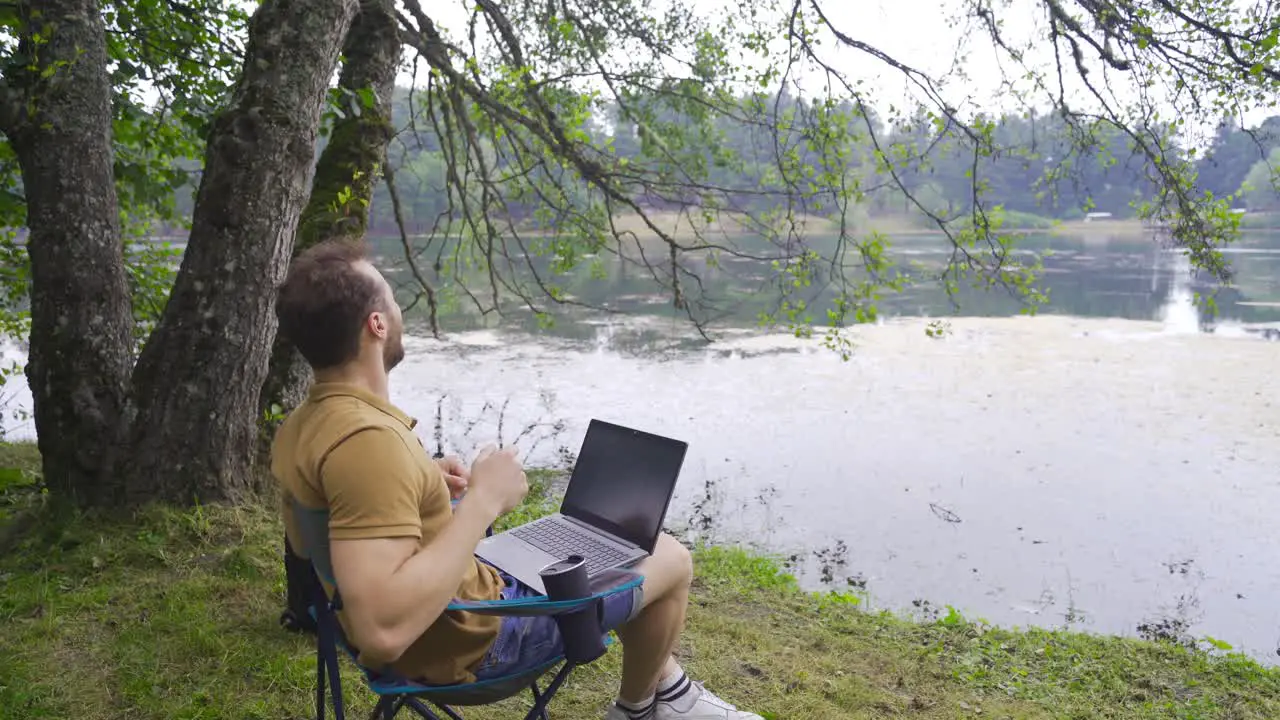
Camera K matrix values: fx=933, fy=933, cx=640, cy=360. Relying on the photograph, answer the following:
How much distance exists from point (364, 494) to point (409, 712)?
147 centimetres

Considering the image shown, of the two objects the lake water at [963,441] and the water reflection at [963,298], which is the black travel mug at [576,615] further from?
the water reflection at [963,298]

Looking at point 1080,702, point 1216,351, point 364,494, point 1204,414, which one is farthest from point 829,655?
point 1216,351

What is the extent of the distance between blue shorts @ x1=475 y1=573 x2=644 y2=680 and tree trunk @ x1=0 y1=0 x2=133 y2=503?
245cm

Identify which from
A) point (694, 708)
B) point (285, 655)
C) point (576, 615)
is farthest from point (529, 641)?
point (285, 655)

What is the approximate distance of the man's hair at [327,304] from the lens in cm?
165

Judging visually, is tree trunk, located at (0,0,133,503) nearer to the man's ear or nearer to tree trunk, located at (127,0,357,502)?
tree trunk, located at (127,0,357,502)

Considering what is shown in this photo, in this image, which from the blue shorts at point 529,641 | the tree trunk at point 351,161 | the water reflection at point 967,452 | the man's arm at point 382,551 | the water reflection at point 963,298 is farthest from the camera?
the water reflection at point 963,298

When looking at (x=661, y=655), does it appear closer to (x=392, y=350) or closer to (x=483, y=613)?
(x=483, y=613)

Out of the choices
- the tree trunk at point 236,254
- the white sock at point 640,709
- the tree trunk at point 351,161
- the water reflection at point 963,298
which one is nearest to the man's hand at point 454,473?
the white sock at point 640,709

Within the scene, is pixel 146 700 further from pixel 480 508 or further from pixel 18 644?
pixel 480 508

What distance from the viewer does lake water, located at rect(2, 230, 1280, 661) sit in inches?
224

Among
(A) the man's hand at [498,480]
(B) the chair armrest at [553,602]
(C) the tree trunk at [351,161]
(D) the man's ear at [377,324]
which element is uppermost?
(C) the tree trunk at [351,161]

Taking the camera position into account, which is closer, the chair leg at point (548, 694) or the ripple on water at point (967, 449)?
the chair leg at point (548, 694)

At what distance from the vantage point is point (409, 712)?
2713 millimetres
